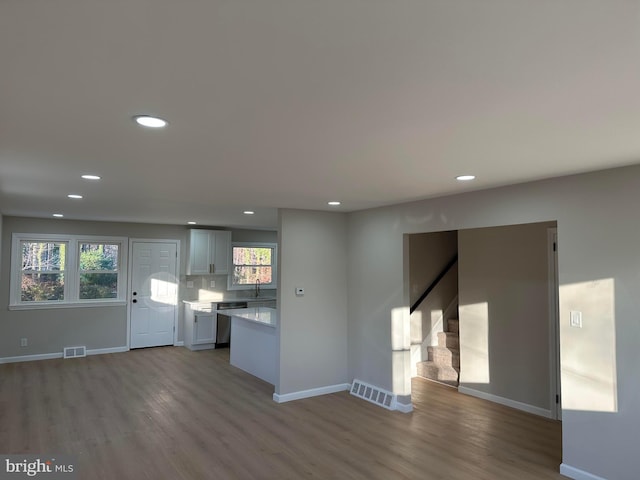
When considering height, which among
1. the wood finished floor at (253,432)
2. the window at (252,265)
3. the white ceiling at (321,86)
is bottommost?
the wood finished floor at (253,432)

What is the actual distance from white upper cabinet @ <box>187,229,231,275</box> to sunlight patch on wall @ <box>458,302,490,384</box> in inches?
193

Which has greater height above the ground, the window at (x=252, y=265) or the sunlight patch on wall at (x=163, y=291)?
the window at (x=252, y=265)

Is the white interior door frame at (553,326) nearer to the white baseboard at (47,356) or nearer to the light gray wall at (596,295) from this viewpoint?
the light gray wall at (596,295)

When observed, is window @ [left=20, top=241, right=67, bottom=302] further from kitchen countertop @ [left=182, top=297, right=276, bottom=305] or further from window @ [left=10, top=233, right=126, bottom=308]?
kitchen countertop @ [left=182, top=297, right=276, bottom=305]

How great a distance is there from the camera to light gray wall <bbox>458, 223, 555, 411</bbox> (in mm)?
4668

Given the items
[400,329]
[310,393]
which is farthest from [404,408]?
[310,393]

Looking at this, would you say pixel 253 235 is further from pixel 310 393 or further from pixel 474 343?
pixel 474 343

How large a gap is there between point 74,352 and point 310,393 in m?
4.41

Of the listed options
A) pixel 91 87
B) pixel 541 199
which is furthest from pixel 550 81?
pixel 541 199

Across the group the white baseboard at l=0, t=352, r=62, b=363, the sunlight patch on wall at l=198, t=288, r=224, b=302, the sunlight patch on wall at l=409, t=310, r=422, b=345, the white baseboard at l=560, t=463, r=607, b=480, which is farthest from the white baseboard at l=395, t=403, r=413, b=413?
the white baseboard at l=0, t=352, r=62, b=363

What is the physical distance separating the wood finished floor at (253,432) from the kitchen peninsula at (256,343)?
0.72ft

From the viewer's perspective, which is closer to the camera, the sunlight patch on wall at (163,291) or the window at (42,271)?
the window at (42,271)

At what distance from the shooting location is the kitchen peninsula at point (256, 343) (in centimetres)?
571

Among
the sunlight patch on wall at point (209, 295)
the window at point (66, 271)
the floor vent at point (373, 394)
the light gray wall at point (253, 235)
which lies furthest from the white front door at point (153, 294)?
the floor vent at point (373, 394)
